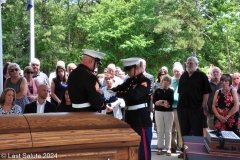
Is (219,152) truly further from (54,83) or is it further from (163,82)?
(54,83)

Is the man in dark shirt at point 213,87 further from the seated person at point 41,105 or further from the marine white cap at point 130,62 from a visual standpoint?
the seated person at point 41,105

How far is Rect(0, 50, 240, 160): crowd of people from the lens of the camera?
10.6ft

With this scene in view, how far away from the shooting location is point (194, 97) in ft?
16.4

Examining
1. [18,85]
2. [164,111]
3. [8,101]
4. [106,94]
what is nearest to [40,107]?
[8,101]

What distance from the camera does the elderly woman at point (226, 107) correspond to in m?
4.80

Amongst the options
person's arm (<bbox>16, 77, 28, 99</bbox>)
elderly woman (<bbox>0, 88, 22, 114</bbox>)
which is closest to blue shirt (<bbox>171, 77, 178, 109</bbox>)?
person's arm (<bbox>16, 77, 28, 99</bbox>)

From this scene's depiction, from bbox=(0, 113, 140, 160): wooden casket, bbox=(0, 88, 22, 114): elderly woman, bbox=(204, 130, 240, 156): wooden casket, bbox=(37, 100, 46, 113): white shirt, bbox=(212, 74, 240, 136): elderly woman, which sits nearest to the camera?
bbox=(0, 113, 140, 160): wooden casket

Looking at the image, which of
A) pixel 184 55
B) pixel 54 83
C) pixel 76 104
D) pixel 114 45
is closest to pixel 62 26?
pixel 114 45

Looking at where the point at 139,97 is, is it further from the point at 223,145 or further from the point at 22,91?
the point at 22,91

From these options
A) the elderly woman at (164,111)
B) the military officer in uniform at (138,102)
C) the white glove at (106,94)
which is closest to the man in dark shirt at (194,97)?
the elderly woman at (164,111)

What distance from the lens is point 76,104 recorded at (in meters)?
3.12

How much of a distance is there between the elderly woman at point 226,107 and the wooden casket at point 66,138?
288cm

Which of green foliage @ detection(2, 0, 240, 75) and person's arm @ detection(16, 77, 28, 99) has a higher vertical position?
green foliage @ detection(2, 0, 240, 75)

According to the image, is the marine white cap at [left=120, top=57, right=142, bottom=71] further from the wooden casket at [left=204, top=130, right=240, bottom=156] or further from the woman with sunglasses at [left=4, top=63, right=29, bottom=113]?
the woman with sunglasses at [left=4, top=63, right=29, bottom=113]
